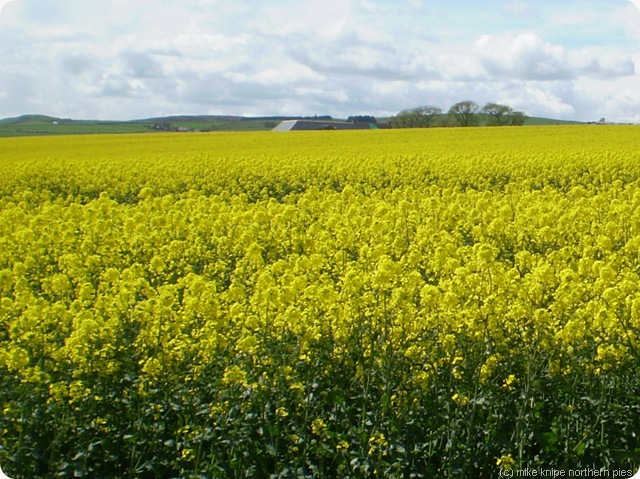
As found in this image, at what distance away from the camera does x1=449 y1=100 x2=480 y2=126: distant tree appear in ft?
186

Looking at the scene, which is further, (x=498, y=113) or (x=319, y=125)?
(x=498, y=113)

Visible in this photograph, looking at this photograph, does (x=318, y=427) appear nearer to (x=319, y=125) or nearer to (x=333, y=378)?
(x=333, y=378)

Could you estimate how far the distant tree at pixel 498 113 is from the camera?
58.1 metres

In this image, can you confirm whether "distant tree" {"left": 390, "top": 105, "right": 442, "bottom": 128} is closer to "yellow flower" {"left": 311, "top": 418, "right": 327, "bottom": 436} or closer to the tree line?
the tree line

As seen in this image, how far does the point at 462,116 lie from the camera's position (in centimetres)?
5738

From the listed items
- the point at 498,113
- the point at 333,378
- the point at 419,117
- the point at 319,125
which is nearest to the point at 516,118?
the point at 498,113

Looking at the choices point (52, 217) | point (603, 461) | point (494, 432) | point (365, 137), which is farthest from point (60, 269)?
point (365, 137)

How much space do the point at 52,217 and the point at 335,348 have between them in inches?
268

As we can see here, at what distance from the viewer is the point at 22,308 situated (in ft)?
18.4

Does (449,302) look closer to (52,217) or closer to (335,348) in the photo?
(335,348)

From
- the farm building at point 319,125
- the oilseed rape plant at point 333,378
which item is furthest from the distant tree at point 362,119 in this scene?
the oilseed rape plant at point 333,378

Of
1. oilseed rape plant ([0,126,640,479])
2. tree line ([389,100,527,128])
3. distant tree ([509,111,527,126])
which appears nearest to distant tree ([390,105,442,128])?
tree line ([389,100,527,128])

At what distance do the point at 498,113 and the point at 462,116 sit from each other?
3.10m

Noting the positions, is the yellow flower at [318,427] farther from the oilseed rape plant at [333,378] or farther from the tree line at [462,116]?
the tree line at [462,116]
